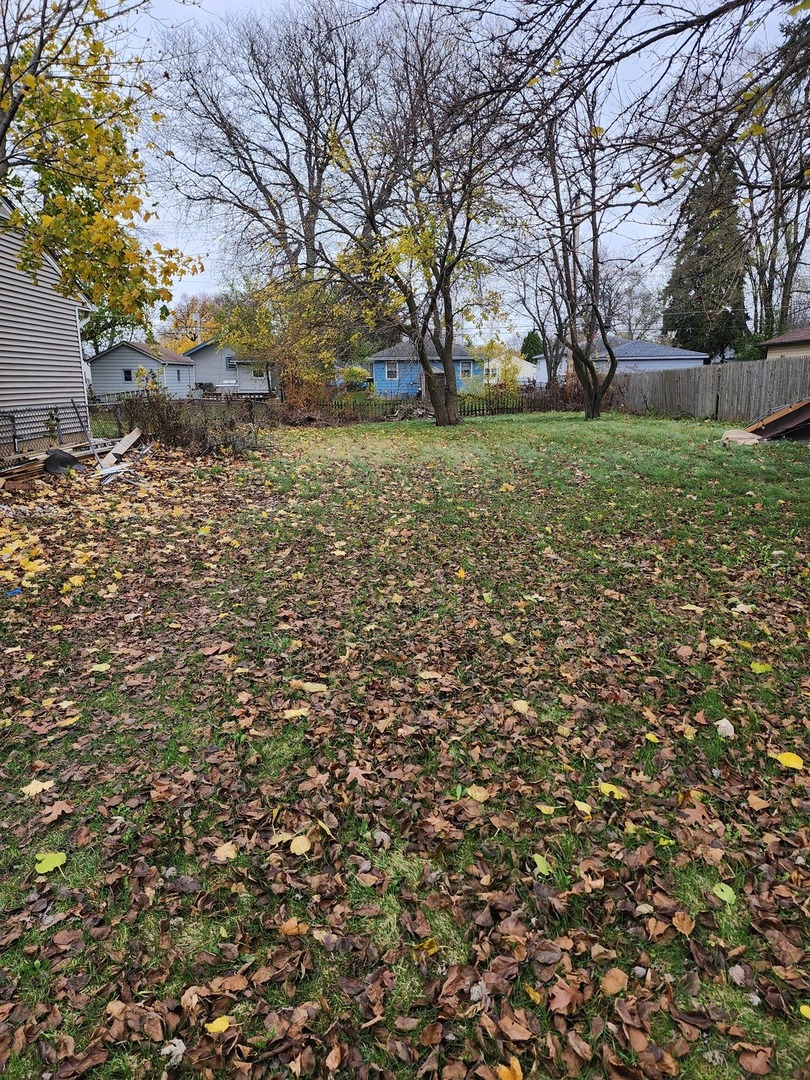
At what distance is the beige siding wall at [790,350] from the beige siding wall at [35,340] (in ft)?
70.6

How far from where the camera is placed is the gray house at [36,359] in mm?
12227

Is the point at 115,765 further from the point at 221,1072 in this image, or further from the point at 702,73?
the point at 702,73

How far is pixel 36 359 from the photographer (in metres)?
13.9

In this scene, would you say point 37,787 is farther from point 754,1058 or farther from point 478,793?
point 754,1058

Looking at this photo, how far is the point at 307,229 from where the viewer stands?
64.2ft

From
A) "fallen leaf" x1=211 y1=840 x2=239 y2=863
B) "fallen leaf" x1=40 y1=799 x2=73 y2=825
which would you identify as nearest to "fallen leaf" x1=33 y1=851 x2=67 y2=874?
"fallen leaf" x1=40 y1=799 x2=73 y2=825

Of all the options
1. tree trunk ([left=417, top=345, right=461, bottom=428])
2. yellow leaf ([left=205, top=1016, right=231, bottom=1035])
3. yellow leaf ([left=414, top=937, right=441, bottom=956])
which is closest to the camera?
yellow leaf ([left=205, top=1016, right=231, bottom=1035])

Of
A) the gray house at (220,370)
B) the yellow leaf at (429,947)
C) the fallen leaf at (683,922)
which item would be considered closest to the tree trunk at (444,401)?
the fallen leaf at (683,922)

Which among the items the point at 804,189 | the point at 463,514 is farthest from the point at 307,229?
the point at 804,189

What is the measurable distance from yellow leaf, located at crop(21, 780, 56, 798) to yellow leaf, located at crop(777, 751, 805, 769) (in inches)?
149

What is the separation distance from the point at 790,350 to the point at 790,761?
22.3 metres

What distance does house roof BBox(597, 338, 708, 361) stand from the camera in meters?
37.4

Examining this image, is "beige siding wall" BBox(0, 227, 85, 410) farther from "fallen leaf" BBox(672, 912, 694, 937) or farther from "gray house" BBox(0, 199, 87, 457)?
"fallen leaf" BBox(672, 912, 694, 937)

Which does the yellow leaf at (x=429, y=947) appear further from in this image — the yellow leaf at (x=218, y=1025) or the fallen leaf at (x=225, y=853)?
the fallen leaf at (x=225, y=853)
